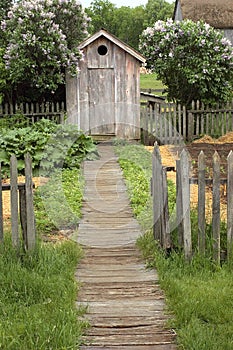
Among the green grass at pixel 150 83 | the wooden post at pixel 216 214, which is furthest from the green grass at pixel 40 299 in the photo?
the green grass at pixel 150 83

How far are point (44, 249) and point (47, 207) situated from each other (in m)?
2.82

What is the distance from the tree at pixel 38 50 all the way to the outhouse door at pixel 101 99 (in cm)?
84

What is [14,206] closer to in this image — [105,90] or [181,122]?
[105,90]

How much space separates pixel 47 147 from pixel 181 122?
23.4 ft

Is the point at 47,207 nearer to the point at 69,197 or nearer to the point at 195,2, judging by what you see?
the point at 69,197

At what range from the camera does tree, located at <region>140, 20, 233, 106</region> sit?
18.3 metres

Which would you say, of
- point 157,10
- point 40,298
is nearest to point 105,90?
point 40,298

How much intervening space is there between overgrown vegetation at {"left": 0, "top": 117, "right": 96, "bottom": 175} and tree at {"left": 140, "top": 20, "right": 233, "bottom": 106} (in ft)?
19.2

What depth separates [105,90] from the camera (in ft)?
59.1

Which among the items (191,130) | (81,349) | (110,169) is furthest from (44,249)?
(191,130)

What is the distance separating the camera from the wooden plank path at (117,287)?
4613 mm

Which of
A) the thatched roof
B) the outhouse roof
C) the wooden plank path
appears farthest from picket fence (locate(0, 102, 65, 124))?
the thatched roof

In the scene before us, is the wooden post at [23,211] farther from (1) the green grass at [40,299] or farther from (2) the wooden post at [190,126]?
(2) the wooden post at [190,126]

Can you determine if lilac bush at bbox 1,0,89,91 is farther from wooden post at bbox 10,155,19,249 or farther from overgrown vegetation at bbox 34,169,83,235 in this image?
wooden post at bbox 10,155,19,249
